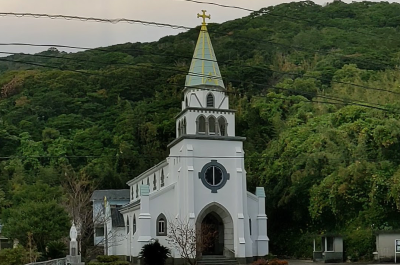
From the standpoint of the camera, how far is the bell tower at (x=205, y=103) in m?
40.6

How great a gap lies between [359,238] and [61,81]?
63182 mm

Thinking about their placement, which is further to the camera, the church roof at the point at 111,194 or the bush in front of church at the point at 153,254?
the church roof at the point at 111,194

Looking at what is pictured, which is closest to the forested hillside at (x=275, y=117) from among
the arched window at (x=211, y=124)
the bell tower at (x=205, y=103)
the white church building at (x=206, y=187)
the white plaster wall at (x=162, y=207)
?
the bell tower at (x=205, y=103)

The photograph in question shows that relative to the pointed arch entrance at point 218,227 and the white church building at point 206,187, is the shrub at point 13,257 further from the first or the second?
the pointed arch entrance at point 218,227

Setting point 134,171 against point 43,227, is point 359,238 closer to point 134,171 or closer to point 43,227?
point 43,227

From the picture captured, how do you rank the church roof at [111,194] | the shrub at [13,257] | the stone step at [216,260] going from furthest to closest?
the church roof at [111,194] → the stone step at [216,260] → the shrub at [13,257]

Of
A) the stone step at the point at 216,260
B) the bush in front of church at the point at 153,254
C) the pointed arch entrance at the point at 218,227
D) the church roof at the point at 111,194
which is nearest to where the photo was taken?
the bush in front of church at the point at 153,254

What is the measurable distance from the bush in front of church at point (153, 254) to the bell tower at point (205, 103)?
7.90m

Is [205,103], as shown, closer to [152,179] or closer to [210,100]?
[210,100]

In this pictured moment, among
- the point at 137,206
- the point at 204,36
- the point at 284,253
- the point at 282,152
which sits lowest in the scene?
the point at 284,253

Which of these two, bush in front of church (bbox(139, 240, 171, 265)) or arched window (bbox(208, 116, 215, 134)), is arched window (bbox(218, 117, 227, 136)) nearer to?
arched window (bbox(208, 116, 215, 134))

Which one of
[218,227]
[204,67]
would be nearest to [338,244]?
[218,227]

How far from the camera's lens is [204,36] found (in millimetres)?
42250

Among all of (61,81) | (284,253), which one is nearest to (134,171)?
(61,81)
